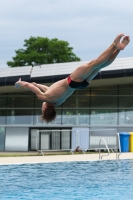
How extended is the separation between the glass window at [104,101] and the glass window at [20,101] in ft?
13.2

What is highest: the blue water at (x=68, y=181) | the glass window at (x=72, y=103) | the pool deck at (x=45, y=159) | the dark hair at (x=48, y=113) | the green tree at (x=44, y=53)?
the green tree at (x=44, y=53)

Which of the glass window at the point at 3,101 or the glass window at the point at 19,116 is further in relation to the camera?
the glass window at the point at 3,101

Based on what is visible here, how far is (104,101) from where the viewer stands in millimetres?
28328

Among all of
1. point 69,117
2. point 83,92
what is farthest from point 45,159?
point 83,92

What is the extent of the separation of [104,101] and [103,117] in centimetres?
106

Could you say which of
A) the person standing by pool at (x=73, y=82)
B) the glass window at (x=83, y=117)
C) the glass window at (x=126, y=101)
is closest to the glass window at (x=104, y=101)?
the glass window at (x=126, y=101)

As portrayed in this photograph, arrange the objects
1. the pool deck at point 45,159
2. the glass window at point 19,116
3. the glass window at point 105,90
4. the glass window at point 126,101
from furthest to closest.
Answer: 1. the glass window at point 105,90
2. the glass window at point 19,116
3. the glass window at point 126,101
4. the pool deck at point 45,159

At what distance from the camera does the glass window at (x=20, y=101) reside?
1125 inches

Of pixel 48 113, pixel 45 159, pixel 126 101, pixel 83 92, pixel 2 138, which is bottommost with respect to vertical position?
pixel 45 159

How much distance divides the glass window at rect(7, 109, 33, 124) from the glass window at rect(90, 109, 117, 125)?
3.97 meters

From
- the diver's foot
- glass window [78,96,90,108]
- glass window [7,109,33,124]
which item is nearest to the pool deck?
glass window [7,109,33,124]

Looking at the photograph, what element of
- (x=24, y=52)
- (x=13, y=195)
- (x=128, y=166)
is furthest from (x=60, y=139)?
(x=24, y=52)

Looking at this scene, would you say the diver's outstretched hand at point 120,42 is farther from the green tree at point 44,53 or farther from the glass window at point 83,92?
the green tree at point 44,53

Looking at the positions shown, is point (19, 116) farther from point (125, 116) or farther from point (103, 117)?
point (125, 116)
